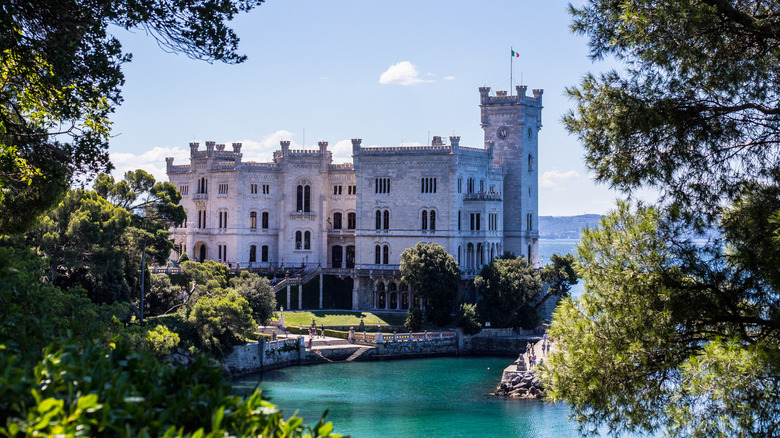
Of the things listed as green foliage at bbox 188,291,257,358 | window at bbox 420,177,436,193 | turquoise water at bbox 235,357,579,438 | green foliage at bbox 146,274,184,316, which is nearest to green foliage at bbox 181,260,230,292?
green foliage at bbox 146,274,184,316

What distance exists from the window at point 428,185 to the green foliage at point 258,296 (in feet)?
44.6

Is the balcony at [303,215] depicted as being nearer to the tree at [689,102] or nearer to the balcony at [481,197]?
the balcony at [481,197]

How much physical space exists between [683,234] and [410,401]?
25979 millimetres

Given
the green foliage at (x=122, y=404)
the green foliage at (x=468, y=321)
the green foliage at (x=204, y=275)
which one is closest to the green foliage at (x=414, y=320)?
the green foliage at (x=468, y=321)

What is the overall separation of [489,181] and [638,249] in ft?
153

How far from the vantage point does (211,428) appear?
700 cm

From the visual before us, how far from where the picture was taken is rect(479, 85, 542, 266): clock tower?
6062 cm

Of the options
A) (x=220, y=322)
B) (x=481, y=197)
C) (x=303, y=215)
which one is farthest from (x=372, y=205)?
(x=220, y=322)

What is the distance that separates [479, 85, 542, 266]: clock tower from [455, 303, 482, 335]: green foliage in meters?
10.0

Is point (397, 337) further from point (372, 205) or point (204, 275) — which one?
point (372, 205)

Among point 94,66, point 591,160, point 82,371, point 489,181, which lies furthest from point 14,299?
point 489,181

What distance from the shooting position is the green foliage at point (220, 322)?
38469 mm

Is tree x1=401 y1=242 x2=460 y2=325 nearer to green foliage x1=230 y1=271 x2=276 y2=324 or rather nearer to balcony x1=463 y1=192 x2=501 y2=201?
balcony x1=463 y1=192 x2=501 y2=201

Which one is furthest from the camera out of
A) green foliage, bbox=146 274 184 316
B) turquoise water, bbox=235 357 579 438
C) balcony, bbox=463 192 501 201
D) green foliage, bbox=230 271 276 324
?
balcony, bbox=463 192 501 201
